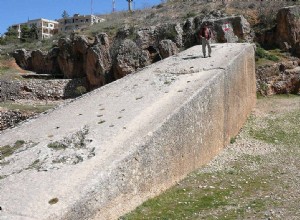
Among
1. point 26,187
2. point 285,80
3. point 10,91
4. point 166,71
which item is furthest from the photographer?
point 10,91

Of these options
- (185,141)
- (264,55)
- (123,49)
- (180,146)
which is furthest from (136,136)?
(123,49)

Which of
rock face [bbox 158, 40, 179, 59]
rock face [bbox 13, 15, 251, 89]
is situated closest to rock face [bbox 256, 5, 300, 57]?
rock face [bbox 13, 15, 251, 89]

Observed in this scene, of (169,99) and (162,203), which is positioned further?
(169,99)

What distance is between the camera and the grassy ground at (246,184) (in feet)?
24.4

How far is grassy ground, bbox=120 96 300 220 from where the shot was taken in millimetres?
7449

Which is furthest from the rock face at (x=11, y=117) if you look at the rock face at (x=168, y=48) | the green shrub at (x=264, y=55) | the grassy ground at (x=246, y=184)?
the grassy ground at (x=246, y=184)

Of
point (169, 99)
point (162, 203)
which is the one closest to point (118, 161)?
point (162, 203)

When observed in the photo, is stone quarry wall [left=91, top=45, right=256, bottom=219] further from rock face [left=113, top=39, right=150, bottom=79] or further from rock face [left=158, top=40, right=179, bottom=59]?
rock face [left=113, top=39, right=150, bottom=79]

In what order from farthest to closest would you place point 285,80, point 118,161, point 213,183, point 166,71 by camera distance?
point 285,80 → point 166,71 → point 213,183 → point 118,161

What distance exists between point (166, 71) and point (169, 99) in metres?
3.29

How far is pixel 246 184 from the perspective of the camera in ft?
30.0

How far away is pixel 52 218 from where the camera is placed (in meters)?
6.10

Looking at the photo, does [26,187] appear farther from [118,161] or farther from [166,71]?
[166,71]

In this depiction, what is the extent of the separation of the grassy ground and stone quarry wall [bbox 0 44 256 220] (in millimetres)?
330
